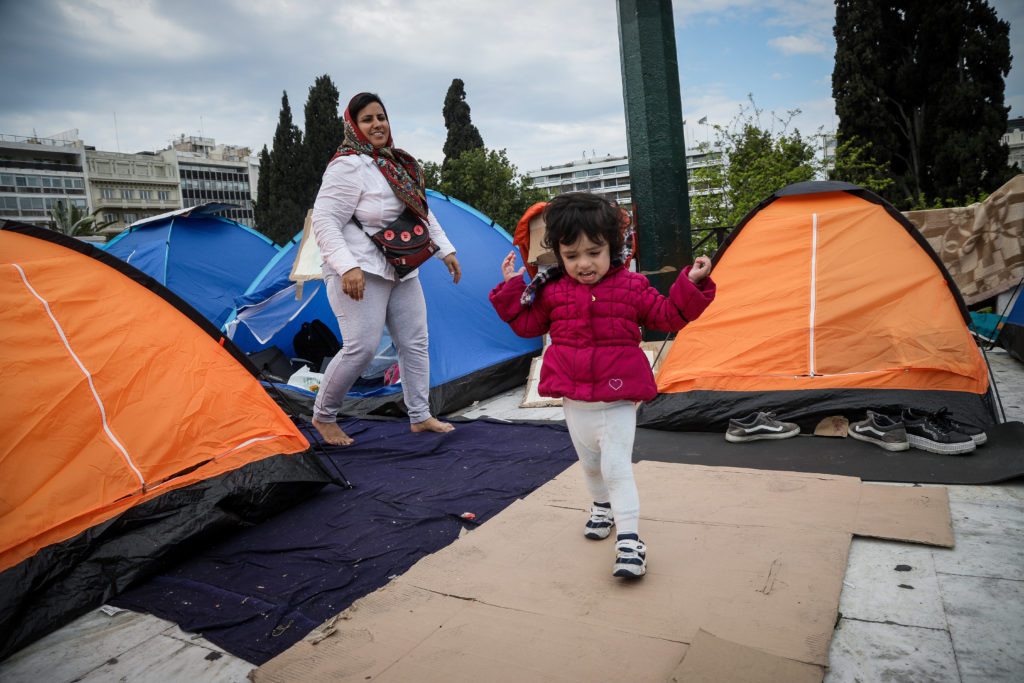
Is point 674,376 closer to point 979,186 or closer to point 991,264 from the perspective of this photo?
point 991,264

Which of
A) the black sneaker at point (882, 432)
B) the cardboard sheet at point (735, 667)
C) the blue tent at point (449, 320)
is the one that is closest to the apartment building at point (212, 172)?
the blue tent at point (449, 320)

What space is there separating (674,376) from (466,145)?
22.9 m

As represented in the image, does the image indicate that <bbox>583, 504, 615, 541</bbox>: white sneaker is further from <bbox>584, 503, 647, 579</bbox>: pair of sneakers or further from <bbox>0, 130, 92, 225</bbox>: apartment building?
<bbox>0, 130, 92, 225</bbox>: apartment building

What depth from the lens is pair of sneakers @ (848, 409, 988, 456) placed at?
2680 mm

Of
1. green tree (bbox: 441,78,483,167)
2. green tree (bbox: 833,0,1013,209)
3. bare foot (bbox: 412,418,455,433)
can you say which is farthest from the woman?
green tree (bbox: 441,78,483,167)

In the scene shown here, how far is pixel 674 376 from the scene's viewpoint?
352cm

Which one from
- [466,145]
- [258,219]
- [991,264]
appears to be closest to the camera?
[991,264]

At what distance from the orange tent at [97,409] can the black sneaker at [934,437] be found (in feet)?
8.55

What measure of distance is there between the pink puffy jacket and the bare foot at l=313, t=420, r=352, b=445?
1.86 m

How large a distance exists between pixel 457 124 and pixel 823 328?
23488 millimetres

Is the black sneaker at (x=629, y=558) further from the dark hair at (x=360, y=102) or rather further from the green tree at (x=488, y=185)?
the green tree at (x=488, y=185)

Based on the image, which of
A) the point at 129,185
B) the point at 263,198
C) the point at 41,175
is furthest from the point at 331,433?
the point at 129,185

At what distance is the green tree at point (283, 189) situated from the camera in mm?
29031

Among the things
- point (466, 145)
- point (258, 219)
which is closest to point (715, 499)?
point (466, 145)
